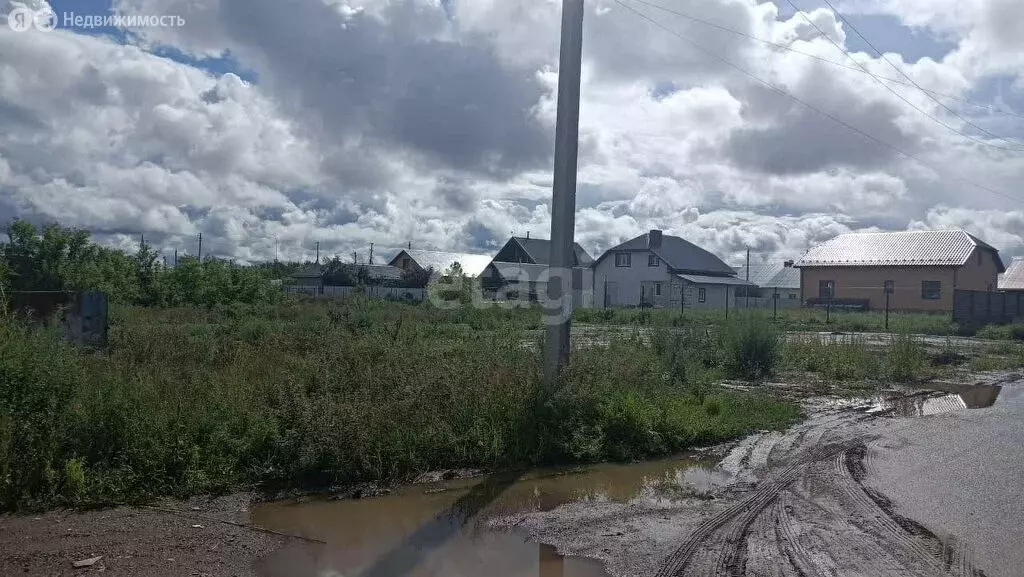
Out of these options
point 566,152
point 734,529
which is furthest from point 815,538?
point 566,152

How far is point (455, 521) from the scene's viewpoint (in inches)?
233

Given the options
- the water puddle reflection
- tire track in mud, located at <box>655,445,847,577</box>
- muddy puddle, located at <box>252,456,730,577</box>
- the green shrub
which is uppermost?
the green shrub

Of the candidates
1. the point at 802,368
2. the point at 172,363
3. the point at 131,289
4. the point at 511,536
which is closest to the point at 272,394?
the point at 172,363

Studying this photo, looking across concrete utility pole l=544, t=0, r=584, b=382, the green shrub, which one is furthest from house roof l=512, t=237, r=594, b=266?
concrete utility pole l=544, t=0, r=584, b=382

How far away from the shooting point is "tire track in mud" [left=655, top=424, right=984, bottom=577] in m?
4.85

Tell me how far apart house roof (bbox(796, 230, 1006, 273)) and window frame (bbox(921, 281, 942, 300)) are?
1281 millimetres

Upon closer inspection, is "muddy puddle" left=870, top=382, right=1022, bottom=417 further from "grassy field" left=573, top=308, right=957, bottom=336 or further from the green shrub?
"grassy field" left=573, top=308, right=957, bottom=336

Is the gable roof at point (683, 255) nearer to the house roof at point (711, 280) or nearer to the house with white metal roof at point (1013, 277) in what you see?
the house roof at point (711, 280)

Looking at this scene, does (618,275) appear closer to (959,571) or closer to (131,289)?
(131,289)

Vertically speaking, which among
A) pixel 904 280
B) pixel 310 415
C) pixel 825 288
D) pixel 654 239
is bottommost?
pixel 310 415

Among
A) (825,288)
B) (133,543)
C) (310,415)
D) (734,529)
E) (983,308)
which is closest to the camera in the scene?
(133,543)

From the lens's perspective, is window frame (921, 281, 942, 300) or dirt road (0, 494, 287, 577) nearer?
dirt road (0, 494, 287, 577)

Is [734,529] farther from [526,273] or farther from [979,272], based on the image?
[979,272]

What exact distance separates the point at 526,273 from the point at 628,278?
801 cm
